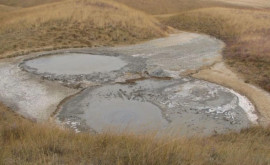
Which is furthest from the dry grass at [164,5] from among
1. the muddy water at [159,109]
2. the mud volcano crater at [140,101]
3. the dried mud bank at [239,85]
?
the muddy water at [159,109]

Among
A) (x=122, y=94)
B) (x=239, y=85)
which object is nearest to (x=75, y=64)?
(x=122, y=94)

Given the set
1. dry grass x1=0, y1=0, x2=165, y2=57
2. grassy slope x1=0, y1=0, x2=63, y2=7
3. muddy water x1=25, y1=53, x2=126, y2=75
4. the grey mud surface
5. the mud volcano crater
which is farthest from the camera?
grassy slope x1=0, y1=0, x2=63, y2=7

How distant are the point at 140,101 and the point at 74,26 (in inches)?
719

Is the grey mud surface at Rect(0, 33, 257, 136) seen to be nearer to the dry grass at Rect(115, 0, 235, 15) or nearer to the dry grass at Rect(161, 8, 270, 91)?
the dry grass at Rect(161, 8, 270, 91)

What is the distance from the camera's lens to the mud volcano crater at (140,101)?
13445 millimetres

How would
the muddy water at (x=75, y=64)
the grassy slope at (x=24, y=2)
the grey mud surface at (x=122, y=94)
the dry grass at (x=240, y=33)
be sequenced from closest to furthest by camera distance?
1. the grey mud surface at (x=122, y=94)
2. the muddy water at (x=75, y=64)
3. the dry grass at (x=240, y=33)
4. the grassy slope at (x=24, y=2)

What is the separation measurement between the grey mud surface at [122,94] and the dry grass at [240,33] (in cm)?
271

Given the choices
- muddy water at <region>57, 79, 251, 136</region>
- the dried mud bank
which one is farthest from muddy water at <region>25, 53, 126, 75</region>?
the dried mud bank

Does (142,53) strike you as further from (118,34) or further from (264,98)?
(264,98)

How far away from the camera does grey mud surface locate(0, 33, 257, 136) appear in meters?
13.7

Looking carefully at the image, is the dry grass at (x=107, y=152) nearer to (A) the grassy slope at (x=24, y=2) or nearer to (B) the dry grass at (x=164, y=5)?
(B) the dry grass at (x=164, y=5)

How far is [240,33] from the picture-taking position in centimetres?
3572

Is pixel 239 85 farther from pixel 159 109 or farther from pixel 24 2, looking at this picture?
pixel 24 2

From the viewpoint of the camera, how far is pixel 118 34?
31266 millimetres
